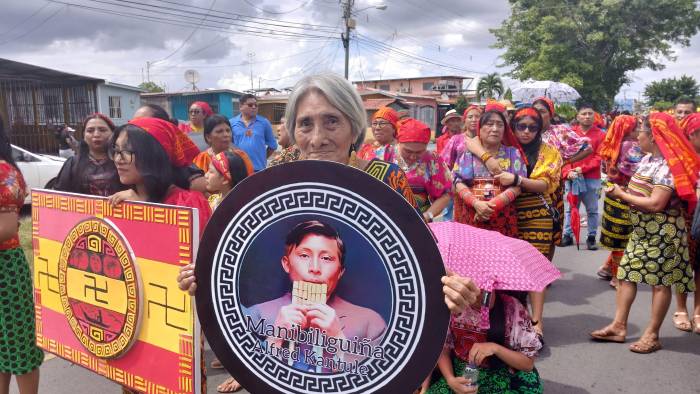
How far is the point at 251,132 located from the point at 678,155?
4257 mm

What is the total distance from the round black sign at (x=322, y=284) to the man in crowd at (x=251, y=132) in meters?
4.61

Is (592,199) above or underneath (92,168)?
underneath

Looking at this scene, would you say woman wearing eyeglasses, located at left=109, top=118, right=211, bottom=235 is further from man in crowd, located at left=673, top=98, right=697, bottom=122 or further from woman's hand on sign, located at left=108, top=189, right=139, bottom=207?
man in crowd, located at left=673, top=98, right=697, bottom=122

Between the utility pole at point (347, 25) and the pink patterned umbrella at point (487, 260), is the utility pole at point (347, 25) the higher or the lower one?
the higher one

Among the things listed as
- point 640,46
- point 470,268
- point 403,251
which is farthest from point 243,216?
point 640,46

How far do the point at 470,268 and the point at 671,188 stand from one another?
214 centimetres

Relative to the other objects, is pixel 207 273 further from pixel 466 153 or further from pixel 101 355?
pixel 466 153

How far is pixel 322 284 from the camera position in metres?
1.21

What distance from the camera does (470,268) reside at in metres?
1.83

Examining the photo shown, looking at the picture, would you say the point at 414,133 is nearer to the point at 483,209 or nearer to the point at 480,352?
the point at 483,209

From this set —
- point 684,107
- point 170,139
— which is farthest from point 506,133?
point 684,107

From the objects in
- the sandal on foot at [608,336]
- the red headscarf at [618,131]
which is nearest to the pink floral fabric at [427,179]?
the sandal on foot at [608,336]

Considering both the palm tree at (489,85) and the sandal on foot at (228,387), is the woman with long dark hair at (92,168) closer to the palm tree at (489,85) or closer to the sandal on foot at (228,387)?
the sandal on foot at (228,387)

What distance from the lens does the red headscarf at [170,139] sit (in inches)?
78.4
